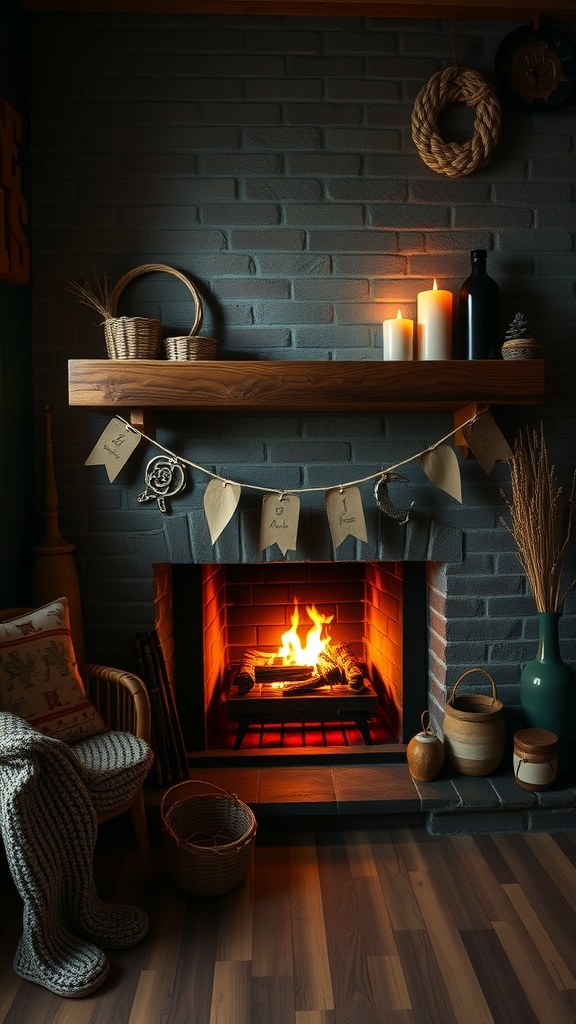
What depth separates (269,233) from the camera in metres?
2.26

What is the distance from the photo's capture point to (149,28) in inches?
87.1

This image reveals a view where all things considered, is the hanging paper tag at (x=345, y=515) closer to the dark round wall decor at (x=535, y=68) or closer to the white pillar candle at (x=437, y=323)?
the white pillar candle at (x=437, y=323)

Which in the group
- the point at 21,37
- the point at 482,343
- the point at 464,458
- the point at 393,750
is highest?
the point at 21,37

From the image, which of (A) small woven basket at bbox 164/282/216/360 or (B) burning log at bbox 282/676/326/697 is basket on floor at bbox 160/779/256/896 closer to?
(B) burning log at bbox 282/676/326/697

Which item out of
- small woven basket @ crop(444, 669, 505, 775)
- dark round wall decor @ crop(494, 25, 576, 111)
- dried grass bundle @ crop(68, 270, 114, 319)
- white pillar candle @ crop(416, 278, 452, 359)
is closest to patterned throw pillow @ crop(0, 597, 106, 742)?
dried grass bundle @ crop(68, 270, 114, 319)

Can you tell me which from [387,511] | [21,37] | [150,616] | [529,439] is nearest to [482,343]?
[529,439]

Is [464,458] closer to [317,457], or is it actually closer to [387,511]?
[387,511]

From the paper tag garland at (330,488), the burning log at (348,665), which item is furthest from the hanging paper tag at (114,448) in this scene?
the burning log at (348,665)

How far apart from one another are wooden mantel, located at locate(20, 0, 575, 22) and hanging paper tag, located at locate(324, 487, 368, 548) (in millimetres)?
1422

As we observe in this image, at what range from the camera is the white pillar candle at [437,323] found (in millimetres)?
2164

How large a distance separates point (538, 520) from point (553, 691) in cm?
53

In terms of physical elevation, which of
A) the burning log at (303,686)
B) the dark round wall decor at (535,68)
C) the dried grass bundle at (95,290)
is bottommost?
the burning log at (303,686)

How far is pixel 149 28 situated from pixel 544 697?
93.1 inches

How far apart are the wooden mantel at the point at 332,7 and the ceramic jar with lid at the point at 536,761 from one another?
7.12 feet
